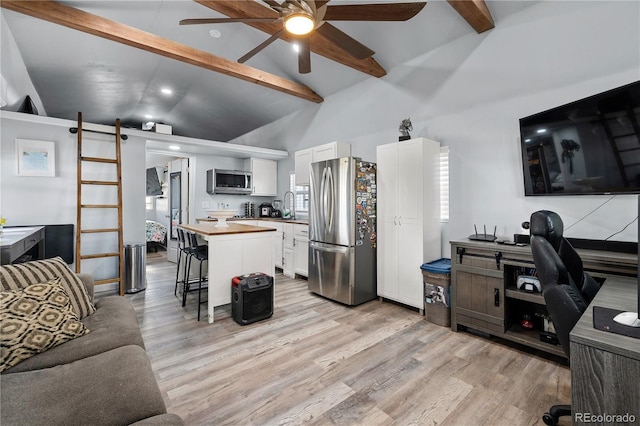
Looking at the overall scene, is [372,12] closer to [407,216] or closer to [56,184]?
A: [407,216]

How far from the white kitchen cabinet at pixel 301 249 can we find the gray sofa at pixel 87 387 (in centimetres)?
307

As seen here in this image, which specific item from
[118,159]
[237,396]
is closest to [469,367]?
[237,396]

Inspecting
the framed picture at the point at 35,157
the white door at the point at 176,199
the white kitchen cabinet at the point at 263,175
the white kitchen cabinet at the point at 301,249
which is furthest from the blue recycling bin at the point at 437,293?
the white door at the point at 176,199

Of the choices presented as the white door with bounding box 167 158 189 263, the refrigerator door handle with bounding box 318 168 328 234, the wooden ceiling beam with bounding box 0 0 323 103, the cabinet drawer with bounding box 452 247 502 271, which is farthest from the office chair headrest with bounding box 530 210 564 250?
the white door with bounding box 167 158 189 263

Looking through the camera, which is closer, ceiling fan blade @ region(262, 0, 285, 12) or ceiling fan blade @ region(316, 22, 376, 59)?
ceiling fan blade @ region(262, 0, 285, 12)

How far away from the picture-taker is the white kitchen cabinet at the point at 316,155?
4.49 m

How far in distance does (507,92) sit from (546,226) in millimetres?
1963

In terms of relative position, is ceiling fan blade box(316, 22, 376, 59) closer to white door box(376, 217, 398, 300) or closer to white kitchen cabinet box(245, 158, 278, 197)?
white door box(376, 217, 398, 300)

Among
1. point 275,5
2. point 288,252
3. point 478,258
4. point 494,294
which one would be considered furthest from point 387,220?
point 275,5

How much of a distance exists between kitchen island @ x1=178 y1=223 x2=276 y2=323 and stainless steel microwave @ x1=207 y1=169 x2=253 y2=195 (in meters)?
2.35

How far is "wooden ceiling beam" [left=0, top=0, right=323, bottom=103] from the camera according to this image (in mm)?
2670

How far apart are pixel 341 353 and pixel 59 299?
6.46 ft

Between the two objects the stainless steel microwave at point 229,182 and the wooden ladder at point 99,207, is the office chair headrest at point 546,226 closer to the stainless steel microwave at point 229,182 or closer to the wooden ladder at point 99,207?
the wooden ladder at point 99,207

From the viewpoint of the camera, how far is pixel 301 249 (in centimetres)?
468
